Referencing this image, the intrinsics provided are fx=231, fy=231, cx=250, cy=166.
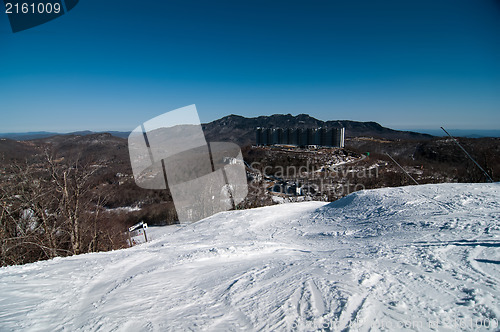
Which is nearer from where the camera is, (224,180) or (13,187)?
(13,187)

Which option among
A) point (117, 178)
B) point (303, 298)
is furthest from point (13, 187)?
point (117, 178)

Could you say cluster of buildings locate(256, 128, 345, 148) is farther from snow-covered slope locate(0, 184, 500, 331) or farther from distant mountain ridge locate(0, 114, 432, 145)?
snow-covered slope locate(0, 184, 500, 331)

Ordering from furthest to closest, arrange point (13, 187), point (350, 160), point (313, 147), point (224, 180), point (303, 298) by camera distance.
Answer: point (313, 147)
point (350, 160)
point (224, 180)
point (13, 187)
point (303, 298)

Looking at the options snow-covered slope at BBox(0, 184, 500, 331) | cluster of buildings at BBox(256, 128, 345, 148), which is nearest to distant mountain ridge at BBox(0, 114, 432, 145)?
cluster of buildings at BBox(256, 128, 345, 148)

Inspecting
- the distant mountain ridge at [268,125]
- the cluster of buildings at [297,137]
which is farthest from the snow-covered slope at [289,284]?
the distant mountain ridge at [268,125]

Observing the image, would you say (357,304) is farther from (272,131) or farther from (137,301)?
(272,131)

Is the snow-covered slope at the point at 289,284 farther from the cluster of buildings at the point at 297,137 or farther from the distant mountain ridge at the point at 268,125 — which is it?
the distant mountain ridge at the point at 268,125
